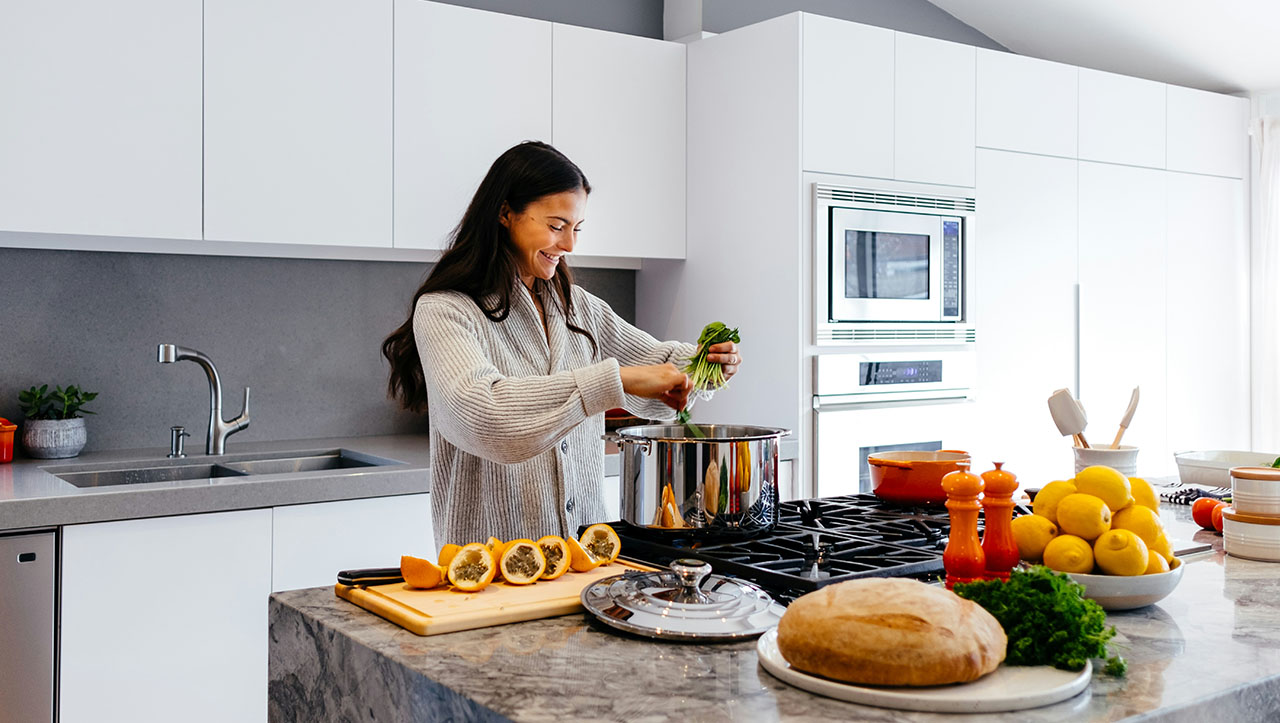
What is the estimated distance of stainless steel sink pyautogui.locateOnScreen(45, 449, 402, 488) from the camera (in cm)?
280

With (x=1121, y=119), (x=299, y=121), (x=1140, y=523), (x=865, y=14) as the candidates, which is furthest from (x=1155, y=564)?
(x=865, y=14)

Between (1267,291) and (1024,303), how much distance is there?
4.95 ft

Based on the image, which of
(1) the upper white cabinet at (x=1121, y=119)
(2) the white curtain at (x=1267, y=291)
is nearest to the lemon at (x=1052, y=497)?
(1) the upper white cabinet at (x=1121, y=119)

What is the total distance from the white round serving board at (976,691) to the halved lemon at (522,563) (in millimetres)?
440

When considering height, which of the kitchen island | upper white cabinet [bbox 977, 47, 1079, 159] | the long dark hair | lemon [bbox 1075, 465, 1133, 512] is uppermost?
upper white cabinet [bbox 977, 47, 1079, 159]

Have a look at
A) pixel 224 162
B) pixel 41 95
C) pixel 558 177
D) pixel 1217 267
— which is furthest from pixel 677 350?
pixel 1217 267

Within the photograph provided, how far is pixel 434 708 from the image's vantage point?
1.09 meters

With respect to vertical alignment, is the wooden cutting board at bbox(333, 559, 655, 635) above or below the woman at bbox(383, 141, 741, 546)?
below

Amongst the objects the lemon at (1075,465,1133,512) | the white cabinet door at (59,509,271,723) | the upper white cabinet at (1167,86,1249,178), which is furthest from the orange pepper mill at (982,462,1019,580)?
the upper white cabinet at (1167,86,1249,178)

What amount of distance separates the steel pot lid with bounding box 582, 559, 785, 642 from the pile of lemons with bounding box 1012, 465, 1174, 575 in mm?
351

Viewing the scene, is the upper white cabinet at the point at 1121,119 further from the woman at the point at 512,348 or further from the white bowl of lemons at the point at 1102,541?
the white bowl of lemons at the point at 1102,541

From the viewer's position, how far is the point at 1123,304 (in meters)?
4.24

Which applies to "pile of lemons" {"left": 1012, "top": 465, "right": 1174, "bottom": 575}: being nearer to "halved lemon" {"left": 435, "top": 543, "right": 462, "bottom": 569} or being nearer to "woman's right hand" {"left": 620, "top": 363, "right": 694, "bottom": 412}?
"woman's right hand" {"left": 620, "top": 363, "right": 694, "bottom": 412}

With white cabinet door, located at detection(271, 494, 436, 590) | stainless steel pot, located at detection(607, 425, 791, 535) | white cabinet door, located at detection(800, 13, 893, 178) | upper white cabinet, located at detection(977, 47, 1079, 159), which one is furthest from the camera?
upper white cabinet, located at detection(977, 47, 1079, 159)
